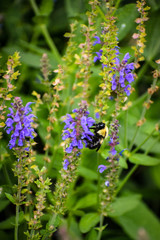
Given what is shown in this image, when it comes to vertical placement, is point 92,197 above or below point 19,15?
below

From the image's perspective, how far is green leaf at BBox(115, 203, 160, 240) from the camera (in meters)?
1.80

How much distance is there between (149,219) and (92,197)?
565mm

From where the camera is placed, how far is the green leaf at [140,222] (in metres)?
1.80

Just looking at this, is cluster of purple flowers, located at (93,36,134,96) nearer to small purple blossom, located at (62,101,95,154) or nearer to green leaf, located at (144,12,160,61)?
small purple blossom, located at (62,101,95,154)

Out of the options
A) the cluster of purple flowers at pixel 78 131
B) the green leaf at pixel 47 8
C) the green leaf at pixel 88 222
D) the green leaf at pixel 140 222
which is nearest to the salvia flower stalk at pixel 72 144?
the cluster of purple flowers at pixel 78 131

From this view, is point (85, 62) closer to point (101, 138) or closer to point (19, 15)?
point (101, 138)

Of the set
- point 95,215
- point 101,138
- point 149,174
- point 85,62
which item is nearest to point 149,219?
point 149,174

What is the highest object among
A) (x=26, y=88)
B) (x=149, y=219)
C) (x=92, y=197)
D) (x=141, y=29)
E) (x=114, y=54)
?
(x=26, y=88)

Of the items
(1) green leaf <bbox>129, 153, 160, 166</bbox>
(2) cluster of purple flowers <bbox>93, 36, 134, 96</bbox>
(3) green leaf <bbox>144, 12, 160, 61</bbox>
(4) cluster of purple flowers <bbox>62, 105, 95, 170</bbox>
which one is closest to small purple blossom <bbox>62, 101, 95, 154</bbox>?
(4) cluster of purple flowers <bbox>62, 105, 95, 170</bbox>

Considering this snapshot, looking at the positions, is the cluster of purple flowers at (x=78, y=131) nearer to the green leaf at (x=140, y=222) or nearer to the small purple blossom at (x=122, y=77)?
the small purple blossom at (x=122, y=77)

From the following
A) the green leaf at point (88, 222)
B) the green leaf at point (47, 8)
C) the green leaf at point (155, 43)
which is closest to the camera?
the green leaf at point (88, 222)

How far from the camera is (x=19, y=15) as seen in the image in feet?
8.57

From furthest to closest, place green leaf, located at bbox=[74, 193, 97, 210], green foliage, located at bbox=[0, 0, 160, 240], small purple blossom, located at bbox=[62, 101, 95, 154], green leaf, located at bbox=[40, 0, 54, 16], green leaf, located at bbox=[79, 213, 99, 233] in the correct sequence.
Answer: green leaf, located at bbox=[40, 0, 54, 16], green leaf, located at bbox=[74, 193, 97, 210], green leaf, located at bbox=[79, 213, 99, 233], green foliage, located at bbox=[0, 0, 160, 240], small purple blossom, located at bbox=[62, 101, 95, 154]

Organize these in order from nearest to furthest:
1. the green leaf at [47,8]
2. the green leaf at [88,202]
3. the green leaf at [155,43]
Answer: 1. the green leaf at [88,202]
2. the green leaf at [155,43]
3. the green leaf at [47,8]
